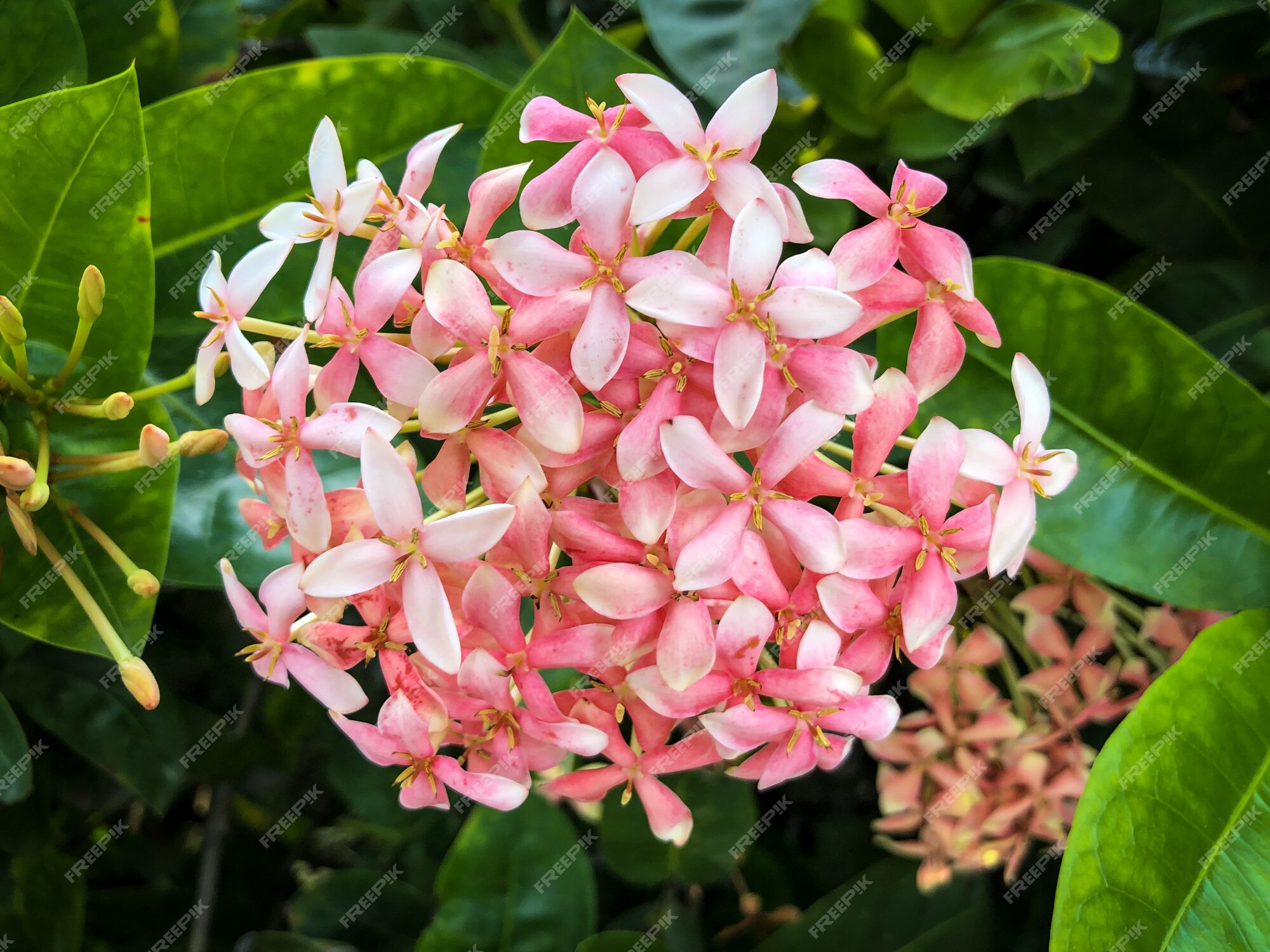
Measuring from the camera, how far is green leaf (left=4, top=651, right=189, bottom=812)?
1077 millimetres

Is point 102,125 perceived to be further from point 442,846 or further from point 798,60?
point 442,846

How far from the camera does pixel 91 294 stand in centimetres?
64

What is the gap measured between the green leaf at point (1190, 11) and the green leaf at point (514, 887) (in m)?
0.99

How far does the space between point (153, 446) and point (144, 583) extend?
97mm

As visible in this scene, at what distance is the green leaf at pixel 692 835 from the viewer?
110 cm

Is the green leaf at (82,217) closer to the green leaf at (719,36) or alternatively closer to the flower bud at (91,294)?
the flower bud at (91,294)

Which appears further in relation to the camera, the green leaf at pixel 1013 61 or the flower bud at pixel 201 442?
the green leaf at pixel 1013 61

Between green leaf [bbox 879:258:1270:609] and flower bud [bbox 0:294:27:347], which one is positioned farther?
green leaf [bbox 879:258:1270:609]

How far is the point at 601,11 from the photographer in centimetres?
124

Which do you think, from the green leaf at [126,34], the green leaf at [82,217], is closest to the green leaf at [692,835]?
the green leaf at [82,217]


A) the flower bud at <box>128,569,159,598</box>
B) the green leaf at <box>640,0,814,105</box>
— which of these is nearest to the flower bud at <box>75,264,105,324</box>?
the flower bud at <box>128,569,159,598</box>

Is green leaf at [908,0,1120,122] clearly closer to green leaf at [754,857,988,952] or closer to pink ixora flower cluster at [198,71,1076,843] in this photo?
pink ixora flower cluster at [198,71,1076,843]

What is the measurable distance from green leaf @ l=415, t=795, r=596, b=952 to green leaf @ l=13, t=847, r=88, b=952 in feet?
1.55

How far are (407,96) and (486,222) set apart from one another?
0.33 meters
